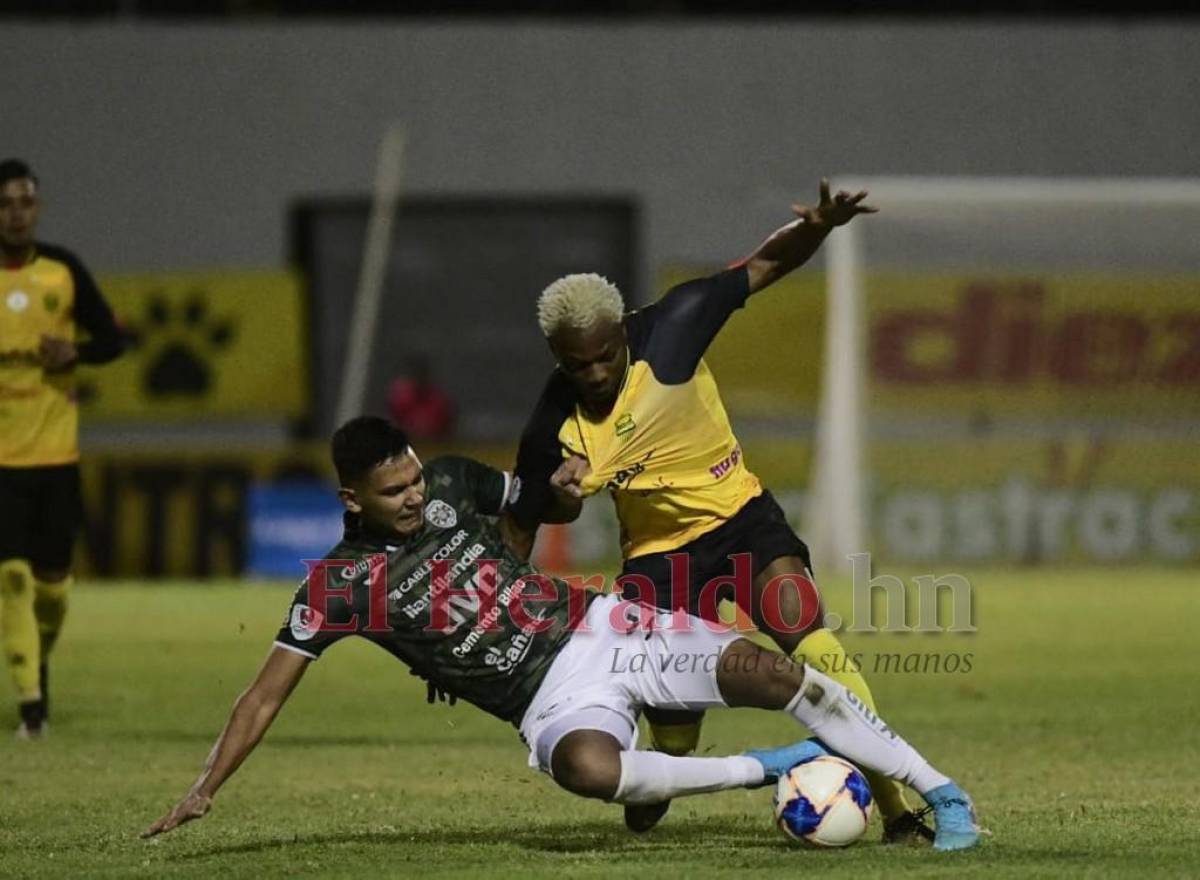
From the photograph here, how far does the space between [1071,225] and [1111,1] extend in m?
6.76

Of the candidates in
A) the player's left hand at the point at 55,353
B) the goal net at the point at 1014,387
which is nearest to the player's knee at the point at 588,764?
the player's left hand at the point at 55,353

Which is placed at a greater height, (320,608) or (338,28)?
(338,28)

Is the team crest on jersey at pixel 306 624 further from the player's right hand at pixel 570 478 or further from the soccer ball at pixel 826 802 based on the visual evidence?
the soccer ball at pixel 826 802

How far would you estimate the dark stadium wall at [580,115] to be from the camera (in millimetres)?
25906

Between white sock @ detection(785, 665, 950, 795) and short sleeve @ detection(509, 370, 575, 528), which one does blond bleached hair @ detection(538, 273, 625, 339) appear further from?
white sock @ detection(785, 665, 950, 795)

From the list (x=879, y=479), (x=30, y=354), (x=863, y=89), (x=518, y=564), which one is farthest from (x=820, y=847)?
(x=863, y=89)

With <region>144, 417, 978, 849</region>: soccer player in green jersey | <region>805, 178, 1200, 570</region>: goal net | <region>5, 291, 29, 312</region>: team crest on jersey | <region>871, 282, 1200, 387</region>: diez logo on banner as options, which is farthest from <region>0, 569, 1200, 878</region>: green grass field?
<region>871, 282, 1200, 387</region>: diez logo on banner

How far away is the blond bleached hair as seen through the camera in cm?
743

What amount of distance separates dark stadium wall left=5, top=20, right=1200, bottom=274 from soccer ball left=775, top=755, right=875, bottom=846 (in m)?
18.9

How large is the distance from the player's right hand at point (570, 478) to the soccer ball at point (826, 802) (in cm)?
111

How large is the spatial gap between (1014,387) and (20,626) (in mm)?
13178

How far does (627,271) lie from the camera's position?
26.1 m

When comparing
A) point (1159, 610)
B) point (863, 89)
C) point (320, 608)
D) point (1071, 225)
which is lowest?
point (1159, 610)

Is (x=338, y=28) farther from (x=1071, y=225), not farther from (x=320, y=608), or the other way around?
(x=320, y=608)
